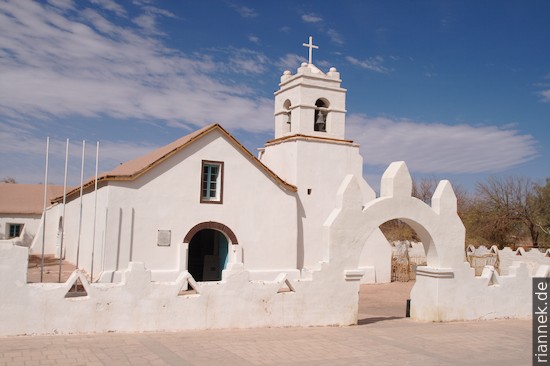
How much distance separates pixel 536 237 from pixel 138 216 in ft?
107

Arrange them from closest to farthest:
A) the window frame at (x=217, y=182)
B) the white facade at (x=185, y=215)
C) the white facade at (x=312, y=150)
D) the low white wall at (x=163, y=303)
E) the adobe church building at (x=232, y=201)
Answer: the low white wall at (x=163, y=303) → the white facade at (x=185, y=215) → the adobe church building at (x=232, y=201) → the window frame at (x=217, y=182) → the white facade at (x=312, y=150)

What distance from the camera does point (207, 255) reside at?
20172 millimetres

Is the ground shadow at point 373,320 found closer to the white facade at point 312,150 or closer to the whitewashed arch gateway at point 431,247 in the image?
the whitewashed arch gateway at point 431,247

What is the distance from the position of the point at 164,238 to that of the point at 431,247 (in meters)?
8.35

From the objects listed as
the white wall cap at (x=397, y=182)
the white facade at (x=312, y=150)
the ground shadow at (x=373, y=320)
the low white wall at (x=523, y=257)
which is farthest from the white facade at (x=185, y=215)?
the low white wall at (x=523, y=257)

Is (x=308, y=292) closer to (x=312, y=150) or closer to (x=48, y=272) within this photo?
(x=48, y=272)

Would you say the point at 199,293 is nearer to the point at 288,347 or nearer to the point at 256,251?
A: the point at 288,347

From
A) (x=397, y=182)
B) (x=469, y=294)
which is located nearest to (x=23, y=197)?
(x=397, y=182)

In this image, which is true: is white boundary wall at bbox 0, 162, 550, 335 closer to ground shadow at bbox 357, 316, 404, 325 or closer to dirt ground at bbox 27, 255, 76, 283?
ground shadow at bbox 357, 316, 404, 325

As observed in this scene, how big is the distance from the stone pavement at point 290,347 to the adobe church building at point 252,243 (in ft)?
1.72

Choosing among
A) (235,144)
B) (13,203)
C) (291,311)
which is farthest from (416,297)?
(13,203)

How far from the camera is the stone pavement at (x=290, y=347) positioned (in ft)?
28.8

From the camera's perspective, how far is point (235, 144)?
19.0 meters

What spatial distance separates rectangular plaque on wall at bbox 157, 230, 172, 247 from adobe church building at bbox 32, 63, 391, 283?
0.03m
